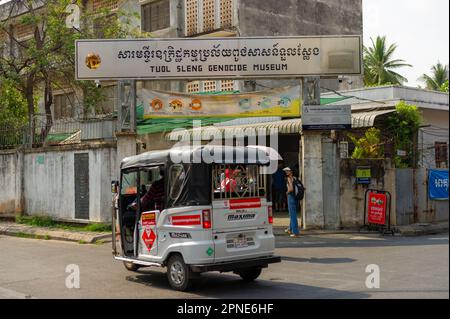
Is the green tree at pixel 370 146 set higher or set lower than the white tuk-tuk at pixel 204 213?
higher

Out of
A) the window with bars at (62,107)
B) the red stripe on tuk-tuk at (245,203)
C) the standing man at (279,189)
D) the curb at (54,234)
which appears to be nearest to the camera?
the red stripe on tuk-tuk at (245,203)

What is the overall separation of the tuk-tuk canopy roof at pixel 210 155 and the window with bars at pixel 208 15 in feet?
51.2

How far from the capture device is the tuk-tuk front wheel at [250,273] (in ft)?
29.4

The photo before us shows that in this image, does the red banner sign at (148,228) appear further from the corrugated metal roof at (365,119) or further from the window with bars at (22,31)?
the window with bars at (22,31)

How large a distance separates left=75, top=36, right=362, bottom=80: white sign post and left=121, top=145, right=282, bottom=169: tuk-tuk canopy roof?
648 centimetres

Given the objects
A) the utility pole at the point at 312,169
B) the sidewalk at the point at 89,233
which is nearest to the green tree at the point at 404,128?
the sidewalk at the point at 89,233

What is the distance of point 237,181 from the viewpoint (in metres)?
8.75

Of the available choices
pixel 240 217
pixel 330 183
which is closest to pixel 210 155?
pixel 240 217

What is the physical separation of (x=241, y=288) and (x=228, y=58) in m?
8.32

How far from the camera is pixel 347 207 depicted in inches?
615

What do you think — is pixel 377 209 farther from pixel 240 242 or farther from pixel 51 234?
pixel 51 234

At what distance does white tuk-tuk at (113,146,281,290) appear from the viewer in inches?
323

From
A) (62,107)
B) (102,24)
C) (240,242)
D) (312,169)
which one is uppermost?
(102,24)

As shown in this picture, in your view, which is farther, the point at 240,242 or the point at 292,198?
the point at 292,198
